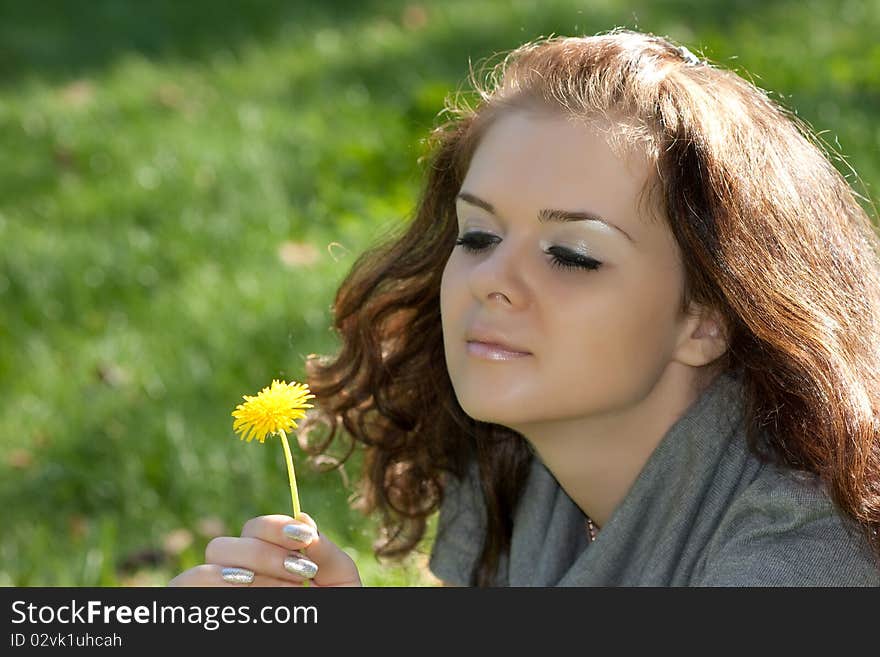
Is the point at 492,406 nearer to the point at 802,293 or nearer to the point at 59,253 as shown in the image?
the point at 802,293

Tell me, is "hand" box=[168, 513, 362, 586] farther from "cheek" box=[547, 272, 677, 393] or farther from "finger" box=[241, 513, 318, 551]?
"cheek" box=[547, 272, 677, 393]

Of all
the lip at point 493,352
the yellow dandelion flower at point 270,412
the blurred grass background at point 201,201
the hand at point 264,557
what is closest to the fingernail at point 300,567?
the hand at point 264,557

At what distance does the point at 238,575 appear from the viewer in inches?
81.8

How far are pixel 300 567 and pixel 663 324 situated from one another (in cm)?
69

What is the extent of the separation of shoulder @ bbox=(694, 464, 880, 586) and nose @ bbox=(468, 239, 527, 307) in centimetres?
51

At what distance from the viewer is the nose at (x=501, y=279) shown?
2162 millimetres

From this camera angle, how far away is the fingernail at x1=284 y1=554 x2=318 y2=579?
6.79ft

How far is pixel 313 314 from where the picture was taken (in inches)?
155

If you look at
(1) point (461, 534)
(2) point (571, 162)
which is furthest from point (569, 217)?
(1) point (461, 534)

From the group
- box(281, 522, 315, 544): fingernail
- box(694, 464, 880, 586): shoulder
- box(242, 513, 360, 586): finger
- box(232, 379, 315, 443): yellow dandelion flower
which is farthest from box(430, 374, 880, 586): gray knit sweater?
box(232, 379, 315, 443): yellow dandelion flower

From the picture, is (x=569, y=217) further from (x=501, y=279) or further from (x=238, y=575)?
(x=238, y=575)

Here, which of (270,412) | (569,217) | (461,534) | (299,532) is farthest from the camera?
(461,534)

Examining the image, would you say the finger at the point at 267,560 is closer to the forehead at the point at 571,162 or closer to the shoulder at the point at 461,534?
the forehead at the point at 571,162

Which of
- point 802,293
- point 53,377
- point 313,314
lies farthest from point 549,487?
point 53,377
